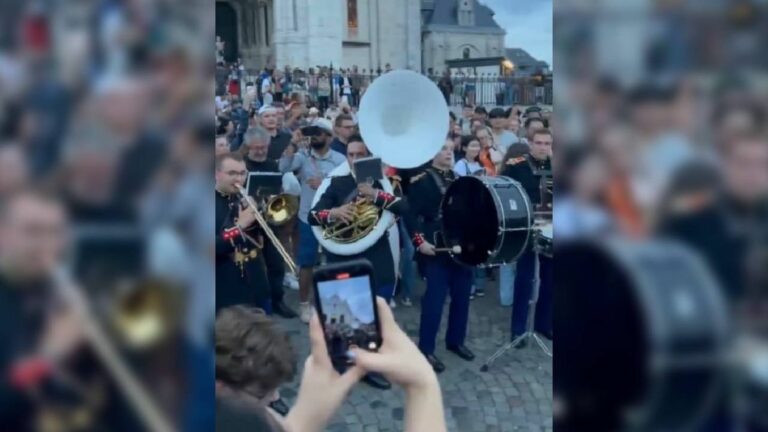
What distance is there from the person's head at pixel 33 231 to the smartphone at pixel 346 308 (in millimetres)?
475

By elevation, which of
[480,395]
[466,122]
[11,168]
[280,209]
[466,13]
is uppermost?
[466,13]

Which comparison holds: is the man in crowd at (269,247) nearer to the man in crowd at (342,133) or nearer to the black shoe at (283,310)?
the black shoe at (283,310)

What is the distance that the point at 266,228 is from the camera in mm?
5004

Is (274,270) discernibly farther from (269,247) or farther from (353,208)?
(353,208)

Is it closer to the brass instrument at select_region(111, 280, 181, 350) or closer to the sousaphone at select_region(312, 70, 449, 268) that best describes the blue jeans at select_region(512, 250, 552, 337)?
the sousaphone at select_region(312, 70, 449, 268)

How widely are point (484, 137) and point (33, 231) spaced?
6270mm

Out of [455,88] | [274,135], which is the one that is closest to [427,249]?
[274,135]

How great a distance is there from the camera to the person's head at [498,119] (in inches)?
313

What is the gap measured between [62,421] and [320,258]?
4550 millimetres

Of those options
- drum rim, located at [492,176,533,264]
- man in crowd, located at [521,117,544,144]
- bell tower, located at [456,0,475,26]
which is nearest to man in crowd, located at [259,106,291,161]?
man in crowd, located at [521,117,544,144]

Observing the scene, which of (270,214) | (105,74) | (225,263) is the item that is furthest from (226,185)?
(105,74)

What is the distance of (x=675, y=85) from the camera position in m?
1.00

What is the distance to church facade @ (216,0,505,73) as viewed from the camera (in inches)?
1166

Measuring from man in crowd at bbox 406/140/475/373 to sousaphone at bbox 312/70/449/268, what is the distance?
191 millimetres
